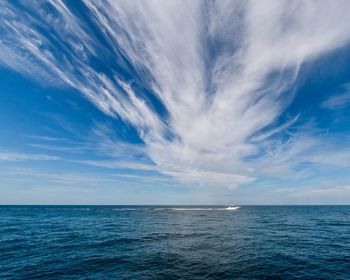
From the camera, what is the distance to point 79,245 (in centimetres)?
2862

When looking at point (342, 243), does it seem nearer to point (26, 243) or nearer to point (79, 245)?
point (79, 245)

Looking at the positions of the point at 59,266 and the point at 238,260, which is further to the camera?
the point at 238,260

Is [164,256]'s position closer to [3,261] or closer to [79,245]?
[79,245]

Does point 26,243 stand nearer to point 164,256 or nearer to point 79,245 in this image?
point 79,245

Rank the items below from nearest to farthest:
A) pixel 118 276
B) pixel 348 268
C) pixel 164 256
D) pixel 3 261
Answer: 1. pixel 118 276
2. pixel 348 268
3. pixel 3 261
4. pixel 164 256

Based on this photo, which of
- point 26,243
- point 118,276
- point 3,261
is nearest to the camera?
point 118,276

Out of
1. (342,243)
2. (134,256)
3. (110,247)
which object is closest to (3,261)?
(110,247)

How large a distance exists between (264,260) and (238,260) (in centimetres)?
288

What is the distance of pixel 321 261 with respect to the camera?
71.3 feet

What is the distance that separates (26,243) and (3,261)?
9164mm

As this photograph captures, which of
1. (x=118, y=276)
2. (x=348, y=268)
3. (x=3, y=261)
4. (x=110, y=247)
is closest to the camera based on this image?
(x=118, y=276)

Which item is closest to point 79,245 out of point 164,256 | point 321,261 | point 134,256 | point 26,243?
point 26,243

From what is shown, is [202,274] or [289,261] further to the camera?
[289,261]

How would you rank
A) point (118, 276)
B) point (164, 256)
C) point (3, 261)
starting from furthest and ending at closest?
point (164, 256) → point (3, 261) → point (118, 276)
